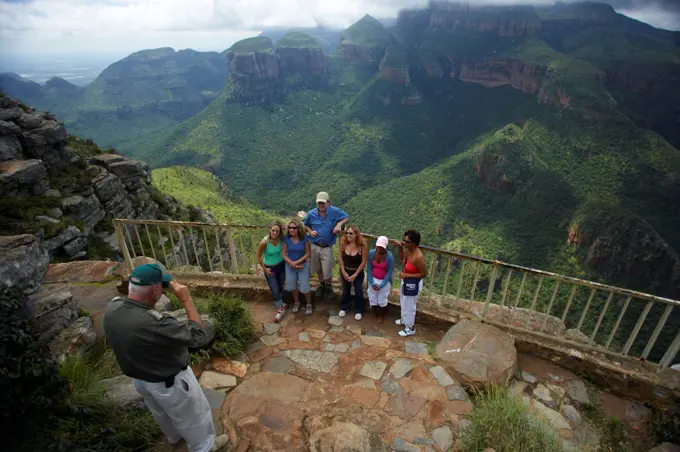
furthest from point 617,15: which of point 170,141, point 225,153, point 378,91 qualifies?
point 170,141

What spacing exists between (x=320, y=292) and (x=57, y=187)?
13115mm

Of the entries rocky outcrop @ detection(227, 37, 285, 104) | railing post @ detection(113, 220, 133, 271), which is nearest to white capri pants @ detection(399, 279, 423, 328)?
railing post @ detection(113, 220, 133, 271)

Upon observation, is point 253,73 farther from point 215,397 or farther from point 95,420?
point 95,420

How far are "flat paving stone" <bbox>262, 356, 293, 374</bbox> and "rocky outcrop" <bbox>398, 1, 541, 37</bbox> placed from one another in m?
109

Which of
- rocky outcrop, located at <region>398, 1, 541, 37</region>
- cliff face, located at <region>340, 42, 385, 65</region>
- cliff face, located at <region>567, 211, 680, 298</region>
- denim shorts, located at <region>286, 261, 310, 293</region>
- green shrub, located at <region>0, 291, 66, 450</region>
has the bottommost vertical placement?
cliff face, located at <region>567, 211, 680, 298</region>

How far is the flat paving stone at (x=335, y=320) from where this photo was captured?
542 cm

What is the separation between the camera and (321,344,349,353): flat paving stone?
4.86 meters

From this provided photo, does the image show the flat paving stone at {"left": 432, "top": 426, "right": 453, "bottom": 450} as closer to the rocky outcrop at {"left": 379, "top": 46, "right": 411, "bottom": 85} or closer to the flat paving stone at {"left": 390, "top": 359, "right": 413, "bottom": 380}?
the flat paving stone at {"left": 390, "top": 359, "right": 413, "bottom": 380}

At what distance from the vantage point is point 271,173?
7619 centimetres

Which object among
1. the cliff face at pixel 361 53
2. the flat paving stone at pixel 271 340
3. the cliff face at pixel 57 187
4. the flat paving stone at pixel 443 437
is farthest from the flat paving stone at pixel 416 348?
the cliff face at pixel 361 53

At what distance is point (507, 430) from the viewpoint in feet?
10.8

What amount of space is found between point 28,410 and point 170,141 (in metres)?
90.9

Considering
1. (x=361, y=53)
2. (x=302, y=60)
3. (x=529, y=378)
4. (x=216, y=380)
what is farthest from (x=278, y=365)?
(x=361, y=53)

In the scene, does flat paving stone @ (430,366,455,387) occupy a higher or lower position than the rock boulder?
lower
